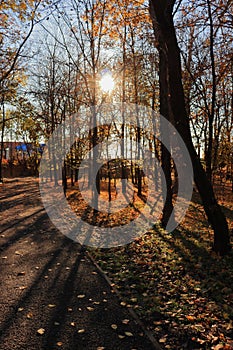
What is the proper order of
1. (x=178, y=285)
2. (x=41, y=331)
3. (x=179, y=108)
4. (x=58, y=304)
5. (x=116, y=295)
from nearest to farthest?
(x=41, y=331)
(x=58, y=304)
(x=116, y=295)
(x=178, y=285)
(x=179, y=108)

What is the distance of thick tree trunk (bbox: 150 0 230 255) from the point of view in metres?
6.67

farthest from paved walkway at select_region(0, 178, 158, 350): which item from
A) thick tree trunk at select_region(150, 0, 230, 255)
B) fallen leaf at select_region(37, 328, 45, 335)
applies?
thick tree trunk at select_region(150, 0, 230, 255)

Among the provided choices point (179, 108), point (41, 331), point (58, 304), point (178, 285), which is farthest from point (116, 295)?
point (179, 108)

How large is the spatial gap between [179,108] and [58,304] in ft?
16.5

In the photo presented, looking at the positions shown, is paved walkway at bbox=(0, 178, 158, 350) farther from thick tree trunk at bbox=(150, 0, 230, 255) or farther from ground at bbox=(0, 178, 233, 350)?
thick tree trunk at bbox=(150, 0, 230, 255)

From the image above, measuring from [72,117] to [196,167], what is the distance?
56.9 ft

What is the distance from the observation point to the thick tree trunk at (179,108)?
6668 millimetres

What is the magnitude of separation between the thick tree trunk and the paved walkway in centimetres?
312

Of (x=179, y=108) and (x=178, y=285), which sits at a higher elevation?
(x=179, y=108)

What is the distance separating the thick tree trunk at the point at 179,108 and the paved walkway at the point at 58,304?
3.12 metres

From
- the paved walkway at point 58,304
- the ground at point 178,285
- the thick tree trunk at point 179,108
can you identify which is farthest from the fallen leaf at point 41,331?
the thick tree trunk at point 179,108

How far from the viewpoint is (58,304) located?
4.73 m

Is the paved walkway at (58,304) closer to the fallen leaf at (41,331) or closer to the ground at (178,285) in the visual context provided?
the fallen leaf at (41,331)

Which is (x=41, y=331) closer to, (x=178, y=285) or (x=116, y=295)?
(x=116, y=295)
